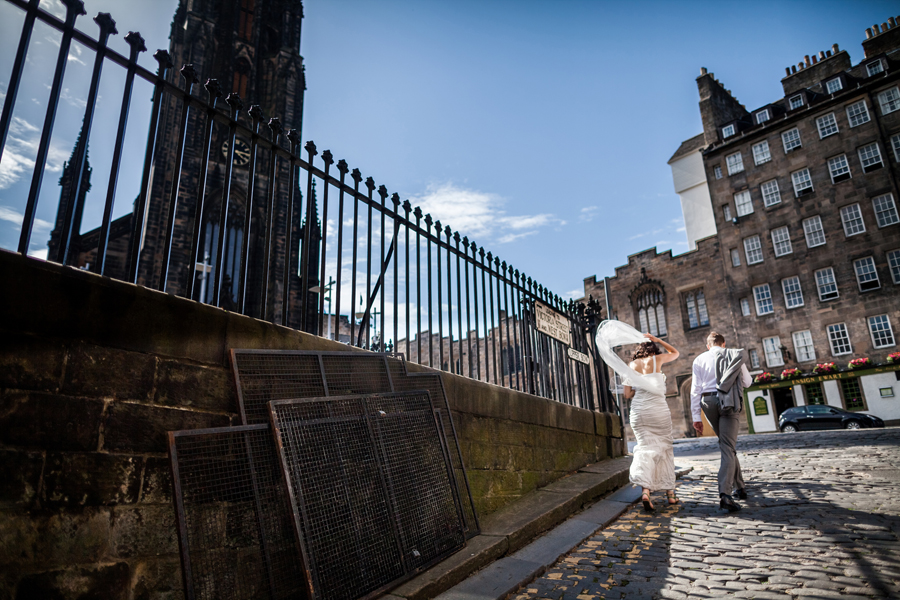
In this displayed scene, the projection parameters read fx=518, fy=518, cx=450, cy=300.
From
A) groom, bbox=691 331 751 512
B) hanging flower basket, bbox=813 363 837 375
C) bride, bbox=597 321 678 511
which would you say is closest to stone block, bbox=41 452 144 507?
bride, bbox=597 321 678 511

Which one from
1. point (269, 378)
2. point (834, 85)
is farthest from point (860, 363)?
point (269, 378)

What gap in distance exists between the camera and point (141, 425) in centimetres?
254

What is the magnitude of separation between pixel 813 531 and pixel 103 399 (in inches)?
202

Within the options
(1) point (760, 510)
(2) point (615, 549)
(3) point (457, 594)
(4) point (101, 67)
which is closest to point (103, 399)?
(4) point (101, 67)

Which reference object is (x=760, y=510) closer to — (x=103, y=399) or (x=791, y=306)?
(x=103, y=399)

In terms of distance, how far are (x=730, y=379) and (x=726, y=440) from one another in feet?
2.18

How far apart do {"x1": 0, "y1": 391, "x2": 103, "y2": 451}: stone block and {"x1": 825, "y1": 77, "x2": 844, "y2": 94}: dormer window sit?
35642 mm

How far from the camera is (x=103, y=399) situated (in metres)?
2.43

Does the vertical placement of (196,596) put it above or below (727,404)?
below

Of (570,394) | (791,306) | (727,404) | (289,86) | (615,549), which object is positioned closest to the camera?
(615,549)

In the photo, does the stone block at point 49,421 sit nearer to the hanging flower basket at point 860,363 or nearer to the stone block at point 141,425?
the stone block at point 141,425

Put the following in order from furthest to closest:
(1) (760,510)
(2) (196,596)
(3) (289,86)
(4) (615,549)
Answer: (3) (289,86) < (1) (760,510) < (4) (615,549) < (2) (196,596)

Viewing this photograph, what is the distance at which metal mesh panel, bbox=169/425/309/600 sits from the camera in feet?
8.17

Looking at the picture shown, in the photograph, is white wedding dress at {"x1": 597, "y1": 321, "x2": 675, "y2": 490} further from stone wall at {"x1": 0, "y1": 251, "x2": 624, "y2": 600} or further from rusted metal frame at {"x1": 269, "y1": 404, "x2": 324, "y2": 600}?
stone wall at {"x1": 0, "y1": 251, "x2": 624, "y2": 600}
